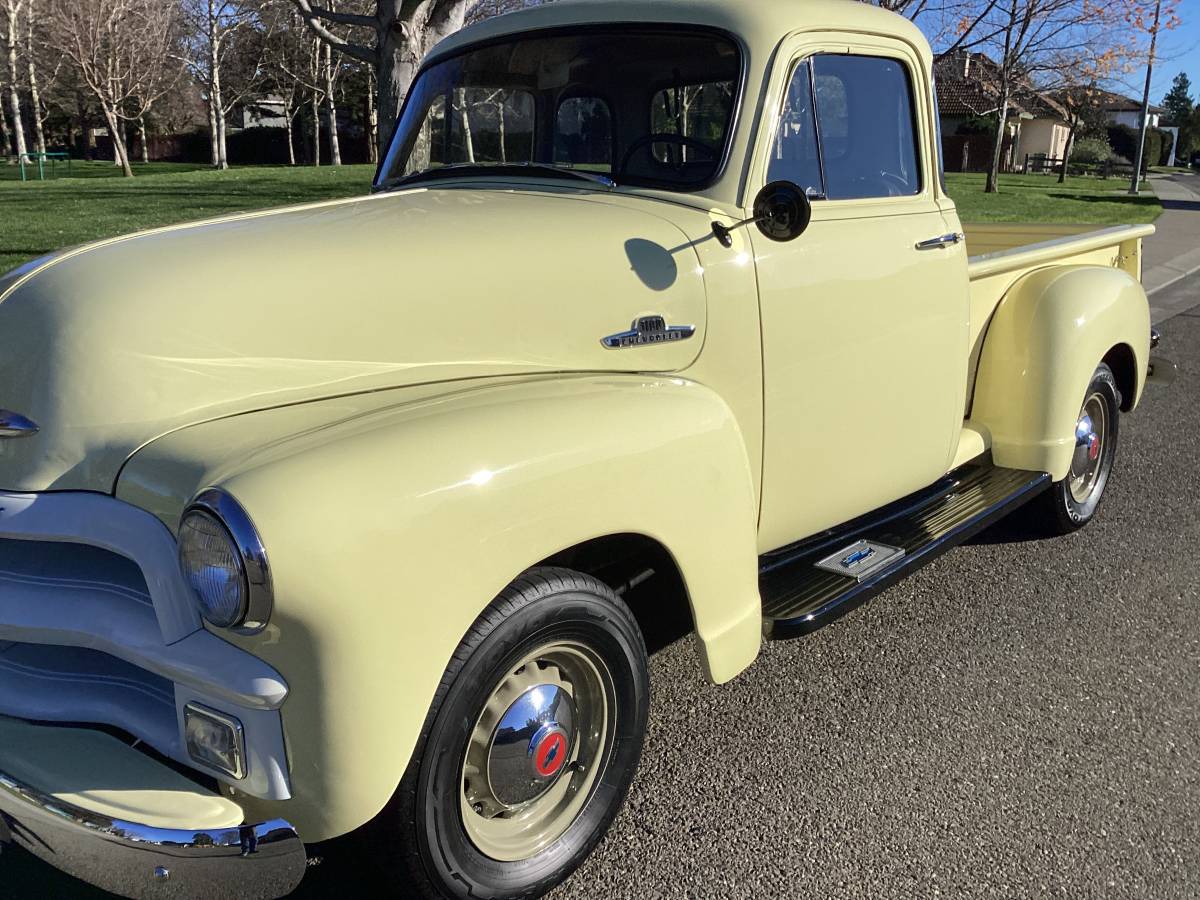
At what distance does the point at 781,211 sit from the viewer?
2678 mm

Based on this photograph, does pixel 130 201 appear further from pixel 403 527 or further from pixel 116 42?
pixel 116 42

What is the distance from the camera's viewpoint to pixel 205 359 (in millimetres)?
2189

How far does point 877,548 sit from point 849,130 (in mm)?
1323

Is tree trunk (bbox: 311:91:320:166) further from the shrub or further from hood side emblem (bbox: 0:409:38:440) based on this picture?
hood side emblem (bbox: 0:409:38:440)

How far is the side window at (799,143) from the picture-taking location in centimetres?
302

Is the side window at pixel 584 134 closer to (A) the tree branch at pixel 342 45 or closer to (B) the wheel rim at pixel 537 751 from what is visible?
(B) the wheel rim at pixel 537 751

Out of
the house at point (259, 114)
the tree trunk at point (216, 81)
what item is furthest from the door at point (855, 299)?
the house at point (259, 114)

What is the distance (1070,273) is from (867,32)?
1.57 metres

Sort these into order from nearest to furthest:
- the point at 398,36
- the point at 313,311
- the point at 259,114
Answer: the point at 313,311
the point at 398,36
the point at 259,114

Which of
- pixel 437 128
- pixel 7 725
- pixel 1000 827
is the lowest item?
pixel 1000 827

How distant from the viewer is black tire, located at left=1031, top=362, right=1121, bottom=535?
4434mm

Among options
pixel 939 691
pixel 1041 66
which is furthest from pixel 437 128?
pixel 1041 66

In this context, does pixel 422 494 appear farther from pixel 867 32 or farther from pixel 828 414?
pixel 867 32

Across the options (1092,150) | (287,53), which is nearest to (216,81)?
(287,53)
